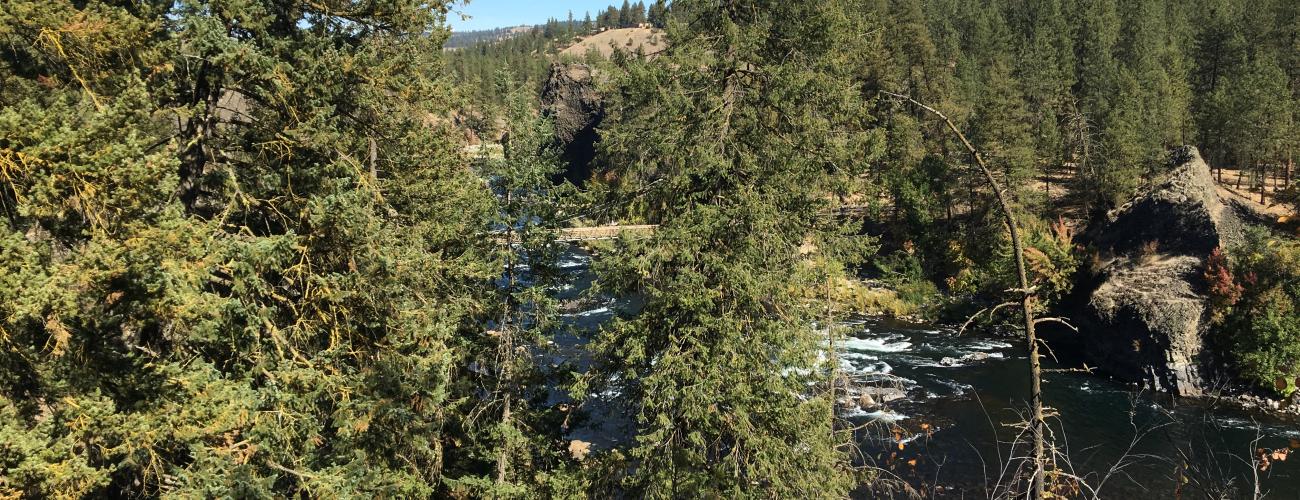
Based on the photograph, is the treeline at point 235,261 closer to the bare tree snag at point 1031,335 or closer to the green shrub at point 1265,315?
the bare tree snag at point 1031,335

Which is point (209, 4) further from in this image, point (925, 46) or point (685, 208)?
point (925, 46)

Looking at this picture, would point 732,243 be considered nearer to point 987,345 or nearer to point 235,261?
point 235,261

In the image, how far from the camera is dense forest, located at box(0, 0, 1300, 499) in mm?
6922

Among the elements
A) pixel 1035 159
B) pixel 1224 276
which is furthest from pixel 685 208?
pixel 1035 159

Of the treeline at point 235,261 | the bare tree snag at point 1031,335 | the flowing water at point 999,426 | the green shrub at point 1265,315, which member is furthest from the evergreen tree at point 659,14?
the green shrub at point 1265,315

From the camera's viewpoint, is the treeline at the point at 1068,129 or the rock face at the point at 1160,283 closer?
the rock face at the point at 1160,283

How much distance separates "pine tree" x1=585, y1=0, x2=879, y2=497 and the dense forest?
6 centimetres

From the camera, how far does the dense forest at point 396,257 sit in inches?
273

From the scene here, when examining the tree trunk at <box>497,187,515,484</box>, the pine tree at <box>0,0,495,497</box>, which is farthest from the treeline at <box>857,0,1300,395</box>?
the pine tree at <box>0,0,495,497</box>

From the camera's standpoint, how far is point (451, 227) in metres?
13.6

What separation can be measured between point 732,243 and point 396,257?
492 cm

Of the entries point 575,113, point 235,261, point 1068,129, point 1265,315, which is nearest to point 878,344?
point 1265,315

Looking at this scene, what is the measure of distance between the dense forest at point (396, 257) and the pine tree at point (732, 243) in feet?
0.18

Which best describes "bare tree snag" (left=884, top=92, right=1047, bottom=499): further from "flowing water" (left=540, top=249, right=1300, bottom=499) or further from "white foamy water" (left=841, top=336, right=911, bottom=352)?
"white foamy water" (left=841, top=336, right=911, bottom=352)
